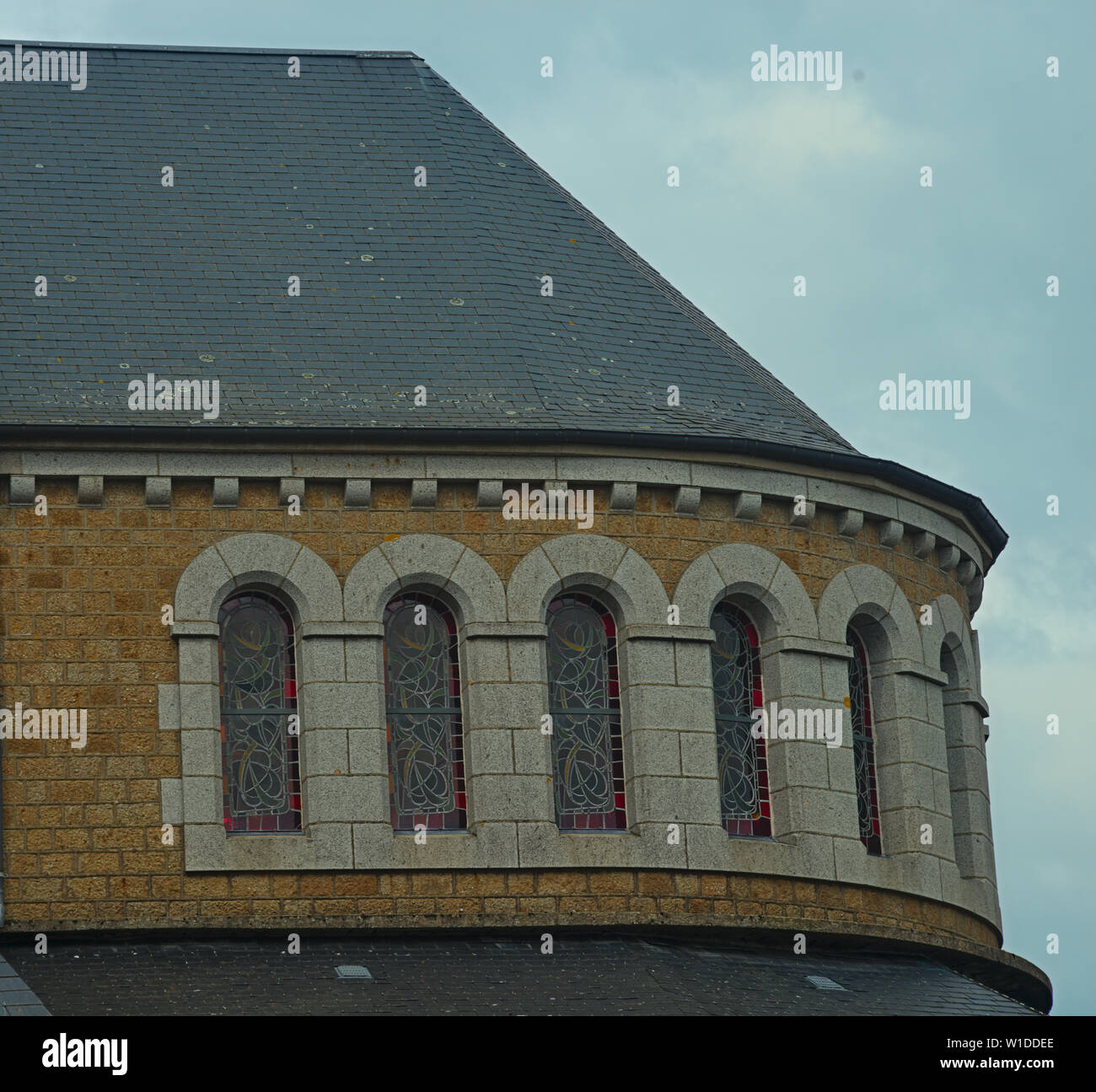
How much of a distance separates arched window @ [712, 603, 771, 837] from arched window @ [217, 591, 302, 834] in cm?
438

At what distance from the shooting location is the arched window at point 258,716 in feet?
87.1

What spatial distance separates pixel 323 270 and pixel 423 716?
18.4 ft

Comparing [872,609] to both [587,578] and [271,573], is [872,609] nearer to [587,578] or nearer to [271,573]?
[587,578]

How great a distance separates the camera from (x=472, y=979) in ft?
80.4

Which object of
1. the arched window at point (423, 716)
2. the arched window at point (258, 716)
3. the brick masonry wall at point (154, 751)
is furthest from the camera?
the arched window at point (423, 716)

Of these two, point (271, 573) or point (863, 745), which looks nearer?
point (271, 573)

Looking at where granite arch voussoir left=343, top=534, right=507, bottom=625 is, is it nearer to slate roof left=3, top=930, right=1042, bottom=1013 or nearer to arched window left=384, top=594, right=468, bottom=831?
arched window left=384, top=594, right=468, bottom=831

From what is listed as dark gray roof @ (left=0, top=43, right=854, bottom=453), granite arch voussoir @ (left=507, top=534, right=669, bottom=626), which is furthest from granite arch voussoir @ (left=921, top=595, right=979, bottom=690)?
granite arch voussoir @ (left=507, top=534, right=669, bottom=626)

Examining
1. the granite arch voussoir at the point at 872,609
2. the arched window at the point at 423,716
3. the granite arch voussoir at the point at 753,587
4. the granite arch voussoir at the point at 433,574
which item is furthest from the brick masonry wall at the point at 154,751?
the granite arch voussoir at the point at 872,609

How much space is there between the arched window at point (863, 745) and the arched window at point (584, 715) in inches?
105

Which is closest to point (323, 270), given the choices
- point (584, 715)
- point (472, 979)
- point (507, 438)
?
point (507, 438)

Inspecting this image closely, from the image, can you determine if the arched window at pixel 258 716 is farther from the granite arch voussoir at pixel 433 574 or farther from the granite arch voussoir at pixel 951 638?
the granite arch voussoir at pixel 951 638
